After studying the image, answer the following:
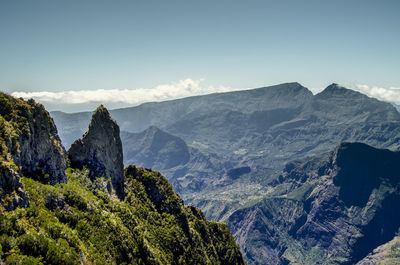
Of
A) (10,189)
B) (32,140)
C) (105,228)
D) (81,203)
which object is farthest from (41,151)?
(10,189)

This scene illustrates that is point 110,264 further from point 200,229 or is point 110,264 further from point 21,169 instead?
point 200,229

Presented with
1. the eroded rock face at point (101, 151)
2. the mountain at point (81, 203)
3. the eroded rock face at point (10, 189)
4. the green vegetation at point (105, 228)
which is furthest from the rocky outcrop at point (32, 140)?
the eroded rock face at point (101, 151)

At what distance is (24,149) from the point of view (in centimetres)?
8394

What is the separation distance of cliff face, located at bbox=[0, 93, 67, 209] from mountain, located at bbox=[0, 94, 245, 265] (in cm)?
21

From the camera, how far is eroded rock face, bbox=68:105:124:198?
124 m

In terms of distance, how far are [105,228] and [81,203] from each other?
10.8 meters

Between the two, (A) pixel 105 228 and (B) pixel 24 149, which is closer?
(B) pixel 24 149

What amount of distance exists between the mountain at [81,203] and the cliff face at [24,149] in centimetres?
21

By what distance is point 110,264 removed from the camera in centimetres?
8619

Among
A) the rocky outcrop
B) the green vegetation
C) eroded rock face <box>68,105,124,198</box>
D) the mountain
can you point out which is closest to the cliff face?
the rocky outcrop

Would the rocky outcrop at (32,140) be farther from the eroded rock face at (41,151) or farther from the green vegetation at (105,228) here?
the green vegetation at (105,228)

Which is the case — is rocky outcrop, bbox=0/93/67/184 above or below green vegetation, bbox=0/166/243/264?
above

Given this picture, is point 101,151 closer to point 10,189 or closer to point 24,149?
point 24,149

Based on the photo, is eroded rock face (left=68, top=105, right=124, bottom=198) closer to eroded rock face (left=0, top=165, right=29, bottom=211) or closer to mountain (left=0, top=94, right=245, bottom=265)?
mountain (left=0, top=94, right=245, bottom=265)
